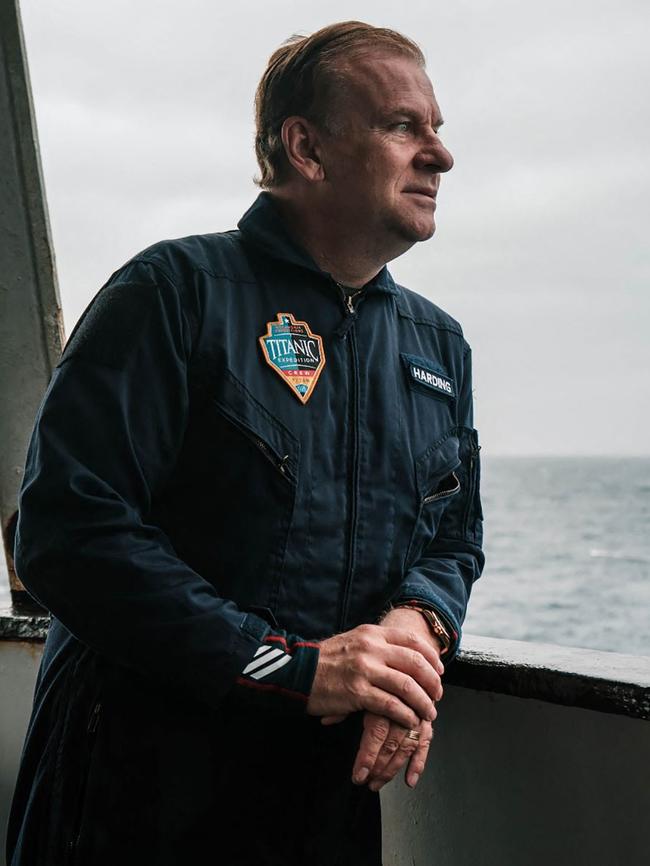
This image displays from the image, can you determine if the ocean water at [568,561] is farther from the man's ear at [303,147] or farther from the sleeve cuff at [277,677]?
the sleeve cuff at [277,677]

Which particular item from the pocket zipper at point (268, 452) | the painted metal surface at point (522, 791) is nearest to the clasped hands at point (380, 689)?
the pocket zipper at point (268, 452)

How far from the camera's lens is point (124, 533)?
42.0 inches

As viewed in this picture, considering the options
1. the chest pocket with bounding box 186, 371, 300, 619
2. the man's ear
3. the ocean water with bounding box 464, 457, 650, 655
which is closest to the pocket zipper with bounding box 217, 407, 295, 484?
the chest pocket with bounding box 186, 371, 300, 619

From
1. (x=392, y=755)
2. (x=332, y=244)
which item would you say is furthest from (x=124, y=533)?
(x=332, y=244)

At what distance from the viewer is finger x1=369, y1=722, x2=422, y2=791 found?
114 cm

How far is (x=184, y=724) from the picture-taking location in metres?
1.17

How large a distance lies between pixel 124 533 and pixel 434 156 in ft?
2.49

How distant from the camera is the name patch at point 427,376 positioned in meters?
1.39

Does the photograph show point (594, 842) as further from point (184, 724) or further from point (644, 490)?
point (644, 490)

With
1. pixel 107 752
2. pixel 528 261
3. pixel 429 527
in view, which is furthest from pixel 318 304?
pixel 528 261

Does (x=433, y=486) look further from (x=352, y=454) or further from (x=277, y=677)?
(x=277, y=677)

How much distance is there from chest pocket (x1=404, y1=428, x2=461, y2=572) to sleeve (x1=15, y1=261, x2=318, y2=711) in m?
0.32

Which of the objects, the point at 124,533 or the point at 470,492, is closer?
the point at 124,533

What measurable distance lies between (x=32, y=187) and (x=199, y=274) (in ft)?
3.42
